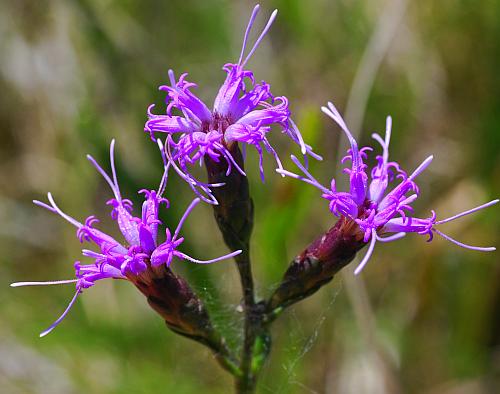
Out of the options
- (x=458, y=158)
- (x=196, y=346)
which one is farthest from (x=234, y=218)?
(x=458, y=158)

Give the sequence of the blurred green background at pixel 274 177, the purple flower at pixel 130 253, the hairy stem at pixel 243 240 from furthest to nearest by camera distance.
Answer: the blurred green background at pixel 274 177
the hairy stem at pixel 243 240
the purple flower at pixel 130 253

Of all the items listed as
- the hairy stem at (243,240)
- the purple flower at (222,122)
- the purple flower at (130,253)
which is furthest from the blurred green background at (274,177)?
the purple flower at (222,122)

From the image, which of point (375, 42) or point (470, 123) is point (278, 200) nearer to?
point (375, 42)

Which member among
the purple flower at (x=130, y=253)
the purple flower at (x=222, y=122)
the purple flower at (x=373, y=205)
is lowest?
the purple flower at (x=130, y=253)

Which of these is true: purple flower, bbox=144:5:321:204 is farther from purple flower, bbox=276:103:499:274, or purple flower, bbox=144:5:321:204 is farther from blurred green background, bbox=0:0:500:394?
blurred green background, bbox=0:0:500:394

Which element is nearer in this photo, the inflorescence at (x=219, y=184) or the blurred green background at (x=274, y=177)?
the inflorescence at (x=219, y=184)

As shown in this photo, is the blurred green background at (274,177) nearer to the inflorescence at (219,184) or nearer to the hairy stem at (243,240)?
the hairy stem at (243,240)

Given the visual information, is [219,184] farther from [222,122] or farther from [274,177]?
[274,177]

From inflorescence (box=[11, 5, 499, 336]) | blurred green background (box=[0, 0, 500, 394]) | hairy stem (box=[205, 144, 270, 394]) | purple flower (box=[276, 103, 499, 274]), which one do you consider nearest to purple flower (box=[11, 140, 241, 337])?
inflorescence (box=[11, 5, 499, 336])

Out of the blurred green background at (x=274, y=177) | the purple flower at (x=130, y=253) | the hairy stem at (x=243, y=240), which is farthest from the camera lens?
the blurred green background at (x=274, y=177)
